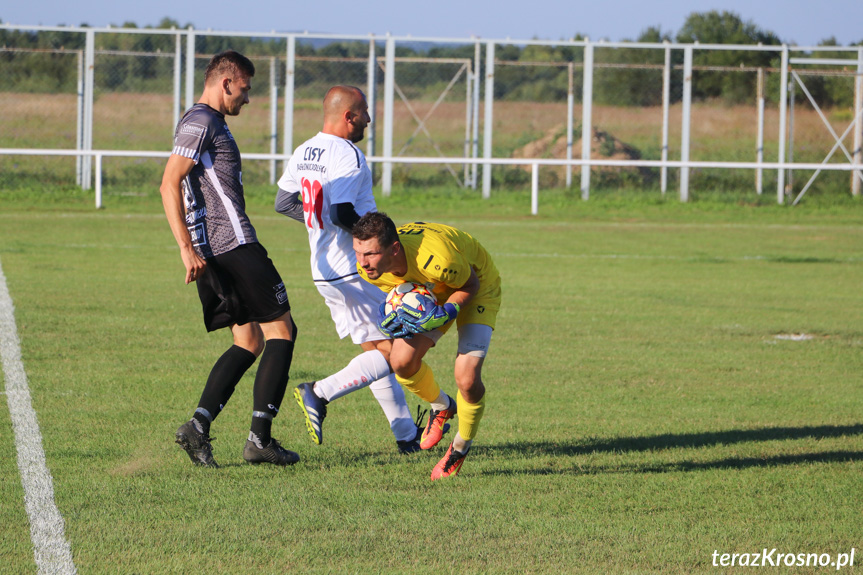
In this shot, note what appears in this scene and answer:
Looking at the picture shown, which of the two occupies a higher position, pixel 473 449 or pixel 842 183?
pixel 842 183

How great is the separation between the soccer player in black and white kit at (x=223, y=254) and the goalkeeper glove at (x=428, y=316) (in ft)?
2.50

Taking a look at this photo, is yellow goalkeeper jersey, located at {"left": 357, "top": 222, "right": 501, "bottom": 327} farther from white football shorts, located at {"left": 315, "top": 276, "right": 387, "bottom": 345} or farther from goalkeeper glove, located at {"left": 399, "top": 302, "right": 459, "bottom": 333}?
white football shorts, located at {"left": 315, "top": 276, "right": 387, "bottom": 345}

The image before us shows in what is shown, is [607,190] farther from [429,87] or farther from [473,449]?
[473,449]

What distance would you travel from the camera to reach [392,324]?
492 centimetres

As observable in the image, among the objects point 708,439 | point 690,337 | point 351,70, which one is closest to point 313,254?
point 708,439

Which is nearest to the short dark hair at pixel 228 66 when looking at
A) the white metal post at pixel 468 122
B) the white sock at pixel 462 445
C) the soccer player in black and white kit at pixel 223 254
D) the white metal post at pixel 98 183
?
the soccer player in black and white kit at pixel 223 254

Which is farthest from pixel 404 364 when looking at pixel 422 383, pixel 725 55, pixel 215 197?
pixel 725 55

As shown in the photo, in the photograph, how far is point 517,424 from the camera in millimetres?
6090

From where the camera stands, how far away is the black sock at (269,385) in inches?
198

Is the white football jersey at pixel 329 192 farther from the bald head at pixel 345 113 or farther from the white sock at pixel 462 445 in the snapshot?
the white sock at pixel 462 445

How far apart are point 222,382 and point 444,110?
29441 mm

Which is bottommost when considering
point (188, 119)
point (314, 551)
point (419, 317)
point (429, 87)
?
point (314, 551)

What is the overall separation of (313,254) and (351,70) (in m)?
22.5

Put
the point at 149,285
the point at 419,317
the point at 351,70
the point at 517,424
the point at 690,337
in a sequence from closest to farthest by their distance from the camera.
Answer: the point at 419,317, the point at 517,424, the point at 690,337, the point at 149,285, the point at 351,70
